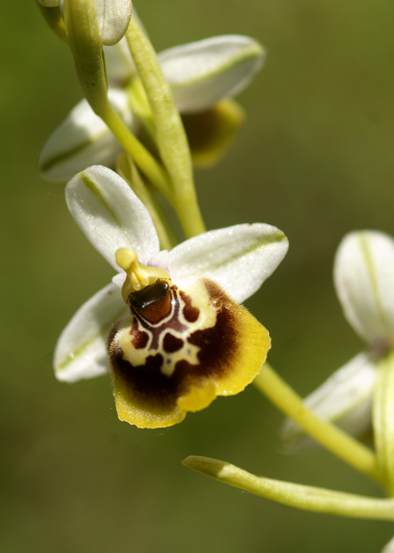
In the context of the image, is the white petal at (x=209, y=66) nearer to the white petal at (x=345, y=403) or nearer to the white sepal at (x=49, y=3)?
the white sepal at (x=49, y=3)

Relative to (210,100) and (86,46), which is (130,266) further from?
(210,100)

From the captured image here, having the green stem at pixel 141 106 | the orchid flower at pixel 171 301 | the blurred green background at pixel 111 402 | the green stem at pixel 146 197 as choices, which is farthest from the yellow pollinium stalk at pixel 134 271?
the blurred green background at pixel 111 402

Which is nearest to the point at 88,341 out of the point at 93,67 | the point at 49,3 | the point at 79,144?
the point at 79,144

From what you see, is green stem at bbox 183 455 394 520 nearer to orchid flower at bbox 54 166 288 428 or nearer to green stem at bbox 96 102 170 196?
orchid flower at bbox 54 166 288 428

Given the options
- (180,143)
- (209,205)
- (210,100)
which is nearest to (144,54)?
(180,143)

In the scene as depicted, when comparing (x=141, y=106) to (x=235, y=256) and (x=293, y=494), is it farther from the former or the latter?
(x=293, y=494)

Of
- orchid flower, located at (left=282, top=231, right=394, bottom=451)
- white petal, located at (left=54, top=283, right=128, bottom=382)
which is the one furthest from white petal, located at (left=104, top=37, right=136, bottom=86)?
orchid flower, located at (left=282, top=231, right=394, bottom=451)
